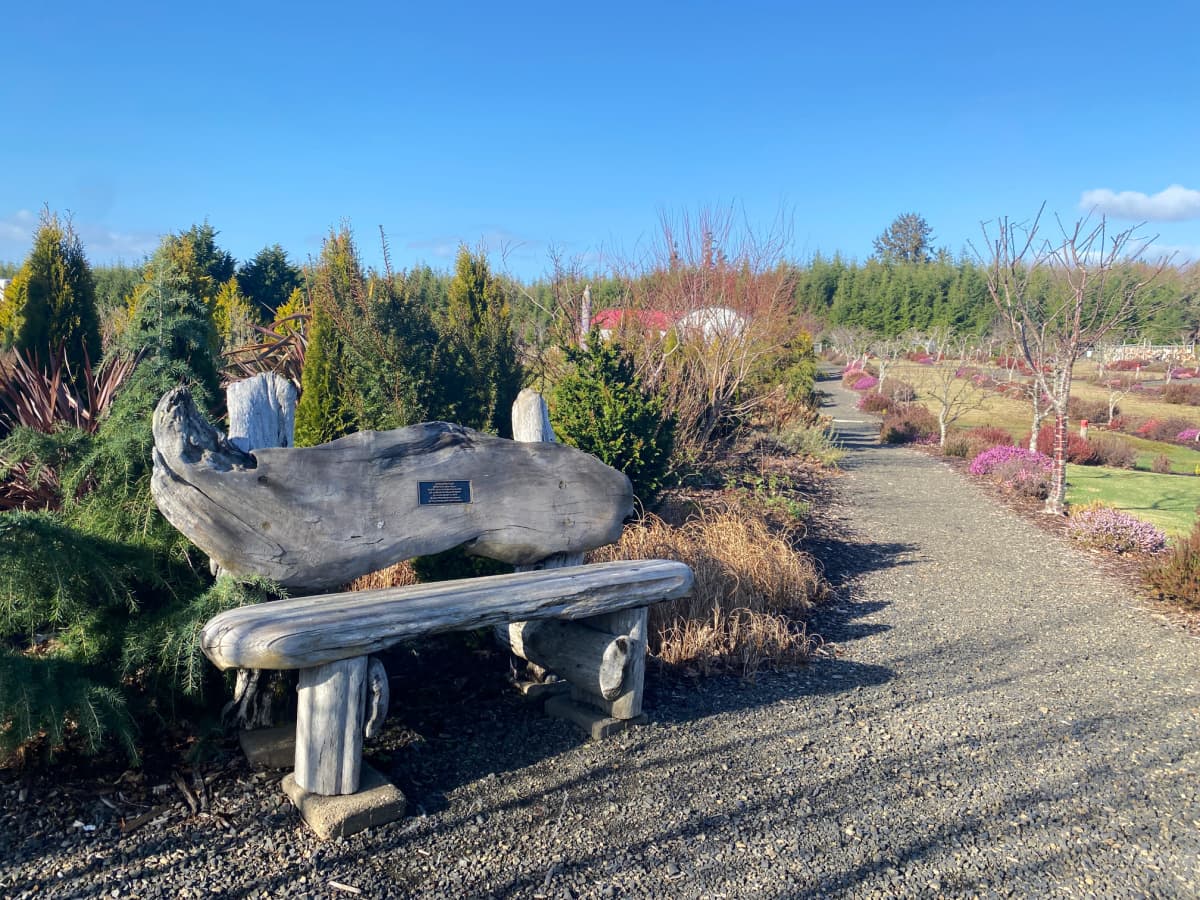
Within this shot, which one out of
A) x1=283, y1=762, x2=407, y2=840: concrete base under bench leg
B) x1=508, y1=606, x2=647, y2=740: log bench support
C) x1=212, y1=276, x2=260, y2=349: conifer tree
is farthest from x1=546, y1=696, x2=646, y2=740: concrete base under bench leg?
x1=212, y1=276, x2=260, y2=349: conifer tree

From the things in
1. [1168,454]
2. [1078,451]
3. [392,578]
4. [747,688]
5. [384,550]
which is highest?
[384,550]

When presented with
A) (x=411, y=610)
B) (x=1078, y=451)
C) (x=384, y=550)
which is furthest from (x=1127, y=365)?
(x=411, y=610)

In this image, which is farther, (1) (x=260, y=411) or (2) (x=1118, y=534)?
(2) (x=1118, y=534)

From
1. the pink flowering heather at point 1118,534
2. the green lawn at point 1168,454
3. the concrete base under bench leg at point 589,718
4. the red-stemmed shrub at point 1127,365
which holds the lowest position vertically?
the green lawn at point 1168,454

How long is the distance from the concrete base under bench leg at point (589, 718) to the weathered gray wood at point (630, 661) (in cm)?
4

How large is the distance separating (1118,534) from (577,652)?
6.75m

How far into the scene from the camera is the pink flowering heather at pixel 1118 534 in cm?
769

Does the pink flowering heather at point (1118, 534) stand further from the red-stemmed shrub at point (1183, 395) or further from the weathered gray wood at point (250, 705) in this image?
the red-stemmed shrub at point (1183, 395)

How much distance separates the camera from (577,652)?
3.54m

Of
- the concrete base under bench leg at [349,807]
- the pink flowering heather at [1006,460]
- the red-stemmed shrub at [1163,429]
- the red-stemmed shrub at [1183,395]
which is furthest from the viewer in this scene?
the red-stemmed shrub at [1183,395]

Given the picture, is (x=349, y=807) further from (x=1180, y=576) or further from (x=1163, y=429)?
(x=1163, y=429)

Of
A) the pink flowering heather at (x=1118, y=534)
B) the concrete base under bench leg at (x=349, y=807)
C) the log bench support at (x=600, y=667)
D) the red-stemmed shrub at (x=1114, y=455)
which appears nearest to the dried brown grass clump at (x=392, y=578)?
the log bench support at (x=600, y=667)

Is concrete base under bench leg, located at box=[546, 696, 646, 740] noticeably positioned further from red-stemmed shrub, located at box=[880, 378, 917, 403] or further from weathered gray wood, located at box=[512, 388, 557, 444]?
red-stemmed shrub, located at box=[880, 378, 917, 403]

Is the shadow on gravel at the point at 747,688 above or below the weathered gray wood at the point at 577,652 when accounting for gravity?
below
